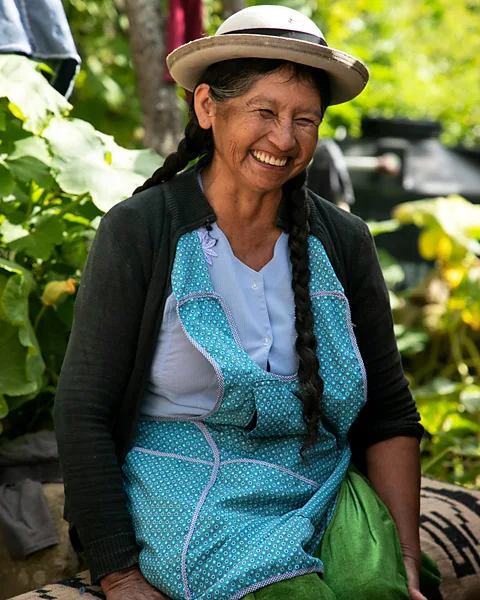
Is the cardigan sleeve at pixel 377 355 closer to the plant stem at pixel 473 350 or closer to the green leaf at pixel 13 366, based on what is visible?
the green leaf at pixel 13 366

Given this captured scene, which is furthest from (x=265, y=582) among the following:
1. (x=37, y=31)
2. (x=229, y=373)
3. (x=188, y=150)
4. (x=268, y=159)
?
(x=37, y=31)

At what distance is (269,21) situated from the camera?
1959 mm

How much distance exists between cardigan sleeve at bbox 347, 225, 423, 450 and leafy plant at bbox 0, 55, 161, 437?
745 millimetres

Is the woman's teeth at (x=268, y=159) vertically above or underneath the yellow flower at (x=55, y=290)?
above

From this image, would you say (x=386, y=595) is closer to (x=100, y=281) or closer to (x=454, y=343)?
(x=100, y=281)

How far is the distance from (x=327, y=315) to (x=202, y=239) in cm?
32

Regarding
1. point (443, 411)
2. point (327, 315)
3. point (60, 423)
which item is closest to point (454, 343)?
point (443, 411)

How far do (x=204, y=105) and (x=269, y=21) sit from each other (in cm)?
23

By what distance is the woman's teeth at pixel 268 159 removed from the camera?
1979mm

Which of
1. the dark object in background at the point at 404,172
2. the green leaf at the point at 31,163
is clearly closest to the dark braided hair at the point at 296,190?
the green leaf at the point at 31,163

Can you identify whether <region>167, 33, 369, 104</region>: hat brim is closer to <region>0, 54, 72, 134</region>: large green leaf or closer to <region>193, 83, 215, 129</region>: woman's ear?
<region>193, 83, 215, 129</region>: woman's ear

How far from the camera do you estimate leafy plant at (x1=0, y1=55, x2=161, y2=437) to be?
8.16ft

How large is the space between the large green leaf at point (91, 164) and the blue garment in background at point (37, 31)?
0.72 feet

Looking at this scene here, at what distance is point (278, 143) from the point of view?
1.94 m
